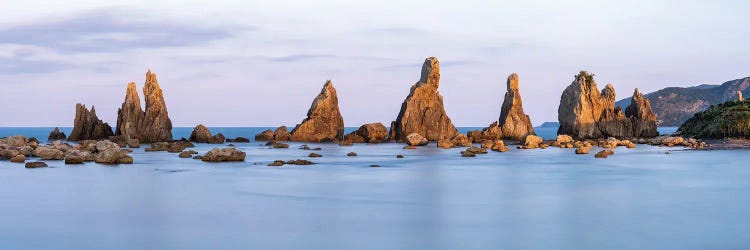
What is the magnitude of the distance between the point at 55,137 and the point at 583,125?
7618 cm

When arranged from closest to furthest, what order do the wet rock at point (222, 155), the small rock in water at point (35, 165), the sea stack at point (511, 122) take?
the small rock in water at point (35, 165), the wet rock at point (222, 155), the sea stack at point (511, 122)

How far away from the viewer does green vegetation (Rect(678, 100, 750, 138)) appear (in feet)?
300

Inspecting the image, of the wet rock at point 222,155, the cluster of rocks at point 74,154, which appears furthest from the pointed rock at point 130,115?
the wet rock at point 222,155

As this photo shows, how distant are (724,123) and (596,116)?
23.7m

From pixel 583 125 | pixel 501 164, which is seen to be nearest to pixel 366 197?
pixel 501 164

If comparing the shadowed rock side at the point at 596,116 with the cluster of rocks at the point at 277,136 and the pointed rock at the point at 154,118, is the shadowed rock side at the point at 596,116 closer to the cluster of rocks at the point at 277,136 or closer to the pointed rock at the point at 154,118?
the cluster of rocks at the point at 277,136

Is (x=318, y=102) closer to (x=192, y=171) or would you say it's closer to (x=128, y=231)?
(x=192, y=171)

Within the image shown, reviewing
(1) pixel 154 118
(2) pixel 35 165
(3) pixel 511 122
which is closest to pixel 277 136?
(1) pixel 154 118

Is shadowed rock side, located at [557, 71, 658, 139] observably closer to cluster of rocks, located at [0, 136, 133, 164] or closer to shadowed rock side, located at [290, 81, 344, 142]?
shadowed rock side, located at [290, 81, 344, 142]

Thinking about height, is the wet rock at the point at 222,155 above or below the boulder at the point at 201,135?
below

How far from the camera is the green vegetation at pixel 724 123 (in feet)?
300

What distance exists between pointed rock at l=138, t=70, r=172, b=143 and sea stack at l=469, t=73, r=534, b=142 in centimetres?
4063

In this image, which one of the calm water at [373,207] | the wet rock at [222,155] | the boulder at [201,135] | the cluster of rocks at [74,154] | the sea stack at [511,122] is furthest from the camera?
the sea stack at [511,122]

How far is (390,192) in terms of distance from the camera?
38.1 m
